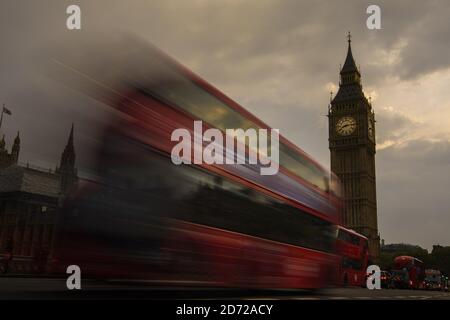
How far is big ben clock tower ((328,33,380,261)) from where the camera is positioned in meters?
68.8

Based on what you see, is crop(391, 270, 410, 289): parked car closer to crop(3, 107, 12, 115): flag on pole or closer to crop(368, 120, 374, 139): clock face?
crop(3, 107, 12, 115): flag on pole

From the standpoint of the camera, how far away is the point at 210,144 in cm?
762

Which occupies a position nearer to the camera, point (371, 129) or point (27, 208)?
point (27, 208)

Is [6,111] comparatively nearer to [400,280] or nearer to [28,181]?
[28,181]

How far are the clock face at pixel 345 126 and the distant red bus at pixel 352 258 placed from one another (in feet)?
143

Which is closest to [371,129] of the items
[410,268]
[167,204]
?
[410,268]

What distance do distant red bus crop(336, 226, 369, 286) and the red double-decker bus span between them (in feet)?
50.3

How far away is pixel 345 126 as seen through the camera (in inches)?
2771

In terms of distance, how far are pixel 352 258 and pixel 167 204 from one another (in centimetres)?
2167

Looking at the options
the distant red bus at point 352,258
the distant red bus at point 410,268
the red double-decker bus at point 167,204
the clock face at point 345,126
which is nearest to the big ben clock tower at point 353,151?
the clock face at point 345,126

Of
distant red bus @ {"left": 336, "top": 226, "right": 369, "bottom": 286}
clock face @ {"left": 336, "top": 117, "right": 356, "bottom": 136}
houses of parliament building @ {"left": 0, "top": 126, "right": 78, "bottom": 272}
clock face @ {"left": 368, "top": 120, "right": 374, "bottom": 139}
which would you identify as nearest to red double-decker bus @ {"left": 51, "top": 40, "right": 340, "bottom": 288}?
houses of parliament building @ {"left": 0, "top": 126, "right": 78, "bottom": 272}

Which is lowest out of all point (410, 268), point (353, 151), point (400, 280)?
point (400, 280)

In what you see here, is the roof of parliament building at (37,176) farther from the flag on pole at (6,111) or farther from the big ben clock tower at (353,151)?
the big ben clock tower at (353,151)

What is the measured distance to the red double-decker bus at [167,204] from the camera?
6.17m
